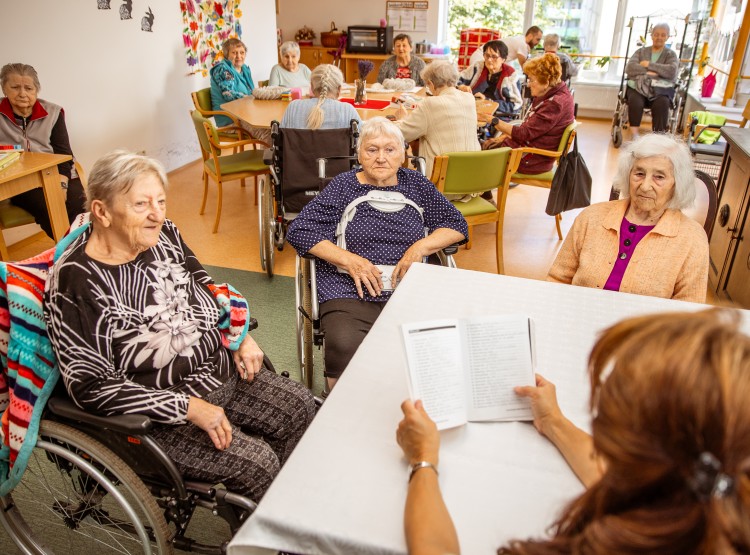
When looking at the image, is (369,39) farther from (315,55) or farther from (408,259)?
(408,259)

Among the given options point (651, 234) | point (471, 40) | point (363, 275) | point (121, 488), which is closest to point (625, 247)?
point (651, 234)

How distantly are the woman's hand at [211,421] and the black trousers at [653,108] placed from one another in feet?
21.1

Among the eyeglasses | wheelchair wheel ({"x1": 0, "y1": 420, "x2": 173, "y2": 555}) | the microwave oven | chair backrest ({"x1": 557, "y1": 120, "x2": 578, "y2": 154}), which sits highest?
the microwave oven

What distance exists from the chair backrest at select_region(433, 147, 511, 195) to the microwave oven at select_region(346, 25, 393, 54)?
17.2 feet

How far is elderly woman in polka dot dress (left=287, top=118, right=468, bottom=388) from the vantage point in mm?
2031

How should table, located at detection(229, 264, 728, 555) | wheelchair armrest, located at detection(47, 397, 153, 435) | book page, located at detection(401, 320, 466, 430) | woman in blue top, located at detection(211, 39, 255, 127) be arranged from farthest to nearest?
woman in blue top, located at detection(211, 39, 255, 127) → wheelchair armrest, located at detection(47, 397, 153, 435) → book page, located at detection(401, 320, 466, 430) → table, located at detection(229, 264, 728, 555)

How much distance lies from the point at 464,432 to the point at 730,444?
2.08 ft

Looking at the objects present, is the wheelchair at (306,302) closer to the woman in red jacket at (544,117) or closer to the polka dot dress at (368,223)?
the polka dot dress at (368,223)

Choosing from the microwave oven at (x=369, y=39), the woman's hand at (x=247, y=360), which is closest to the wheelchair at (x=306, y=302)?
the woman's hand at (x=247, y=360)

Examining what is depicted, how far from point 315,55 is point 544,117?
5216 mm

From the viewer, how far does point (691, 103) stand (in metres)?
6.28

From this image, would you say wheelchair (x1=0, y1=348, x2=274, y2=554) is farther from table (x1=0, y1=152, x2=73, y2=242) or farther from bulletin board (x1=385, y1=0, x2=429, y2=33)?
bulletin board (x1=385, y1=0, x2=429, y2=33)

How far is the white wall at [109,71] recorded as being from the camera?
3.65m

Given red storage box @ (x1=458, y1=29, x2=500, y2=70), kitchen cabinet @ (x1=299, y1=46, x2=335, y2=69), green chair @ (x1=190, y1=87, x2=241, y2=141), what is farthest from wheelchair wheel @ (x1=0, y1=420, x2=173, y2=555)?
kitchen cabinet @ (x1=299, y1=46, x2=335, y2=69)
